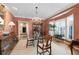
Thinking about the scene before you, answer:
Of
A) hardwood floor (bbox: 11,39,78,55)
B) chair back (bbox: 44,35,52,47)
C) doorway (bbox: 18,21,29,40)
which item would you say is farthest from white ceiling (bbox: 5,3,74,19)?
hardwood floor (bbox: 11,39,78,55)

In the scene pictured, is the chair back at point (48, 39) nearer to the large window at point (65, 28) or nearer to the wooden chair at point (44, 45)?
the wooden chair at point (44, 45)

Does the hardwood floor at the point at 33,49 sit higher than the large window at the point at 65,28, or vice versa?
the large window at the point at 65,28

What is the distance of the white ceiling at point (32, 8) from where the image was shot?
8.29ft

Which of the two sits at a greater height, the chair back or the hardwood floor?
the chair back

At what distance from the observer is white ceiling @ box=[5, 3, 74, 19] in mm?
2525

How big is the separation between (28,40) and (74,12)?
46.1 inches

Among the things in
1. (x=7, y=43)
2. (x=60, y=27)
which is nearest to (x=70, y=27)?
(x=60, y=27)

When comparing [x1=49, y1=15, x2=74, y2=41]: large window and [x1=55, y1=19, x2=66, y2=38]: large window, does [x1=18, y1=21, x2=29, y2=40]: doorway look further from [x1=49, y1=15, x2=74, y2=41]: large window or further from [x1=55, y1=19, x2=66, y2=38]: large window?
[x1=55, y1=19, x2=66, y2=38]: large window

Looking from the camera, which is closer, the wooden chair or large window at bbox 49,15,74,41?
large window at bbox 49,15,74,41

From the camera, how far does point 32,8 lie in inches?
101

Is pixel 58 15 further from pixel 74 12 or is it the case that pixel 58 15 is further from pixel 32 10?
pixel 32 10

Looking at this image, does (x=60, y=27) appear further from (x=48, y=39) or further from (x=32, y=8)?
(x=32, y=8)

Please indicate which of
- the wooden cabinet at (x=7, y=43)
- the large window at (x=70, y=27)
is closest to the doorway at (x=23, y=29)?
the wooden cabinet at (x=7, y=43)

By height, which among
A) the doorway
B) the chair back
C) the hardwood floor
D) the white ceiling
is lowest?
the hardwood floor
